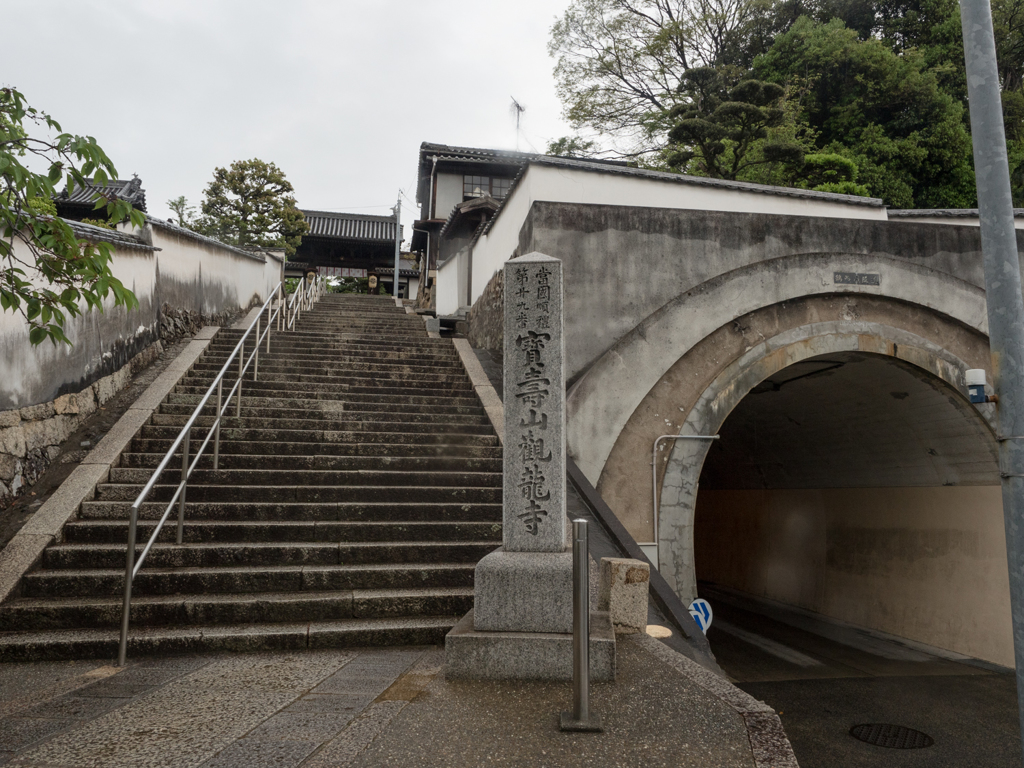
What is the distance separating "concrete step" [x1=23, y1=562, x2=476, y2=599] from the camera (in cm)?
538

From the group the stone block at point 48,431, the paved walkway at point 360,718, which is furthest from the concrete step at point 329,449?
the paved walkway at point 360,718

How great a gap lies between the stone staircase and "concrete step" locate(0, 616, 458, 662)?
1 cm

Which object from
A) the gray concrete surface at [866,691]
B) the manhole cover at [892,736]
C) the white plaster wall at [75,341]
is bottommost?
the gray concrete surface at [866,691]

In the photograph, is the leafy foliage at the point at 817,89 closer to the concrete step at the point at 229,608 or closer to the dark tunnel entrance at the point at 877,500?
the dark tunnel entrance at the point at 877,500

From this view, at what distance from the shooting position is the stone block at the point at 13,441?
249 inches

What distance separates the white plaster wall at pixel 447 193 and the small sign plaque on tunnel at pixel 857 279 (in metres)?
18.6

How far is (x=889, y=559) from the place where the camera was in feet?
41.1

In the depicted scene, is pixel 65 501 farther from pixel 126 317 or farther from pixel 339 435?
pixel 126 317

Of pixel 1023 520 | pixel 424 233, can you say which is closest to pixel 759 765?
pixel 1023 520


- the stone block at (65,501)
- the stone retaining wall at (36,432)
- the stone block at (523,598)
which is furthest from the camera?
the stone retaining wall at (36,432)

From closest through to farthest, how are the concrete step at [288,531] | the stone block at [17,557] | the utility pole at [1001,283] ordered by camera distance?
the utility pole at [1001,283] → the stone block at [17,557] → the concrete step at [288,531]

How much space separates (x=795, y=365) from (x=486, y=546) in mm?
6689

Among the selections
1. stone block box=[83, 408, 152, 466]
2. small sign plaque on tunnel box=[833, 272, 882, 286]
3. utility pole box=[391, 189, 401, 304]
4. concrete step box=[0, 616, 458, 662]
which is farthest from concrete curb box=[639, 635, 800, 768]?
utility pole box=[391, 189, 401, 304]

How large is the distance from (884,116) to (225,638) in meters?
23.3
